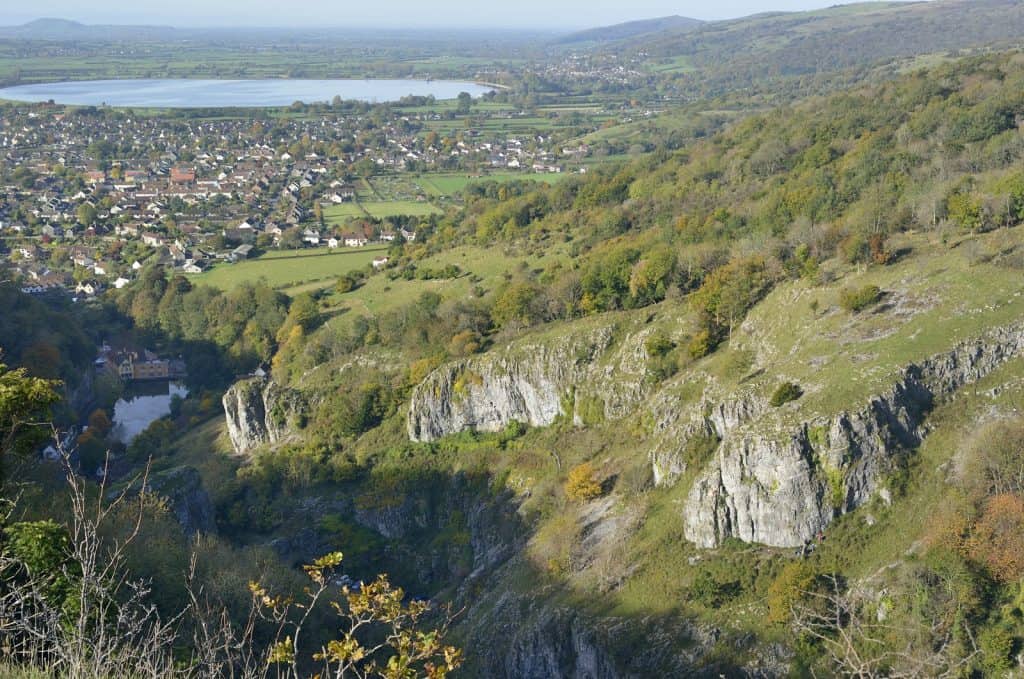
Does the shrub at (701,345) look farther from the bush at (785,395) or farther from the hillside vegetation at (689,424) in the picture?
the bush at (785,395)

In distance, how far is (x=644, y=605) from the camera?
67.5 feet

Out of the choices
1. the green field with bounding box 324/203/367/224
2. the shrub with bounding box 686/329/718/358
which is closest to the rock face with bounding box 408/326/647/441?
the shrub with bounding box 686/329/718/358

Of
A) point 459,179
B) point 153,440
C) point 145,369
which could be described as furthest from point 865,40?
point 153,440

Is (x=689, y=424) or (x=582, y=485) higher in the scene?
Answer: (x=689, y=424)

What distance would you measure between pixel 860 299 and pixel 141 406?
1478 inches

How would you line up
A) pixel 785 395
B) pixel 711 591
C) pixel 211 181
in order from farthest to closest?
pixel 211 181 → pixel 785 395 → pixel 711 591

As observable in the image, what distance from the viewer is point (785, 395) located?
22.0 metres

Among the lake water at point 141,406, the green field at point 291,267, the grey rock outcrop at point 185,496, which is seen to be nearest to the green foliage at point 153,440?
the lake water at point 141,406

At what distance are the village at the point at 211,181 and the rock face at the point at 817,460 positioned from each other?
43.9 metres

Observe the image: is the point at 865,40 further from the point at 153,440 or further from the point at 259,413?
the point at 153,440

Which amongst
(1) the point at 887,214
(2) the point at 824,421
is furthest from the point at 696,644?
(1) the point at 887,214

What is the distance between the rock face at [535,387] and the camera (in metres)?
29.1

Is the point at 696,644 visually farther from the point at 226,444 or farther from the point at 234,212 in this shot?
the point at 234,212

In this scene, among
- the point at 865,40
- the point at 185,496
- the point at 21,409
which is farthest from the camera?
the point at 865,40
